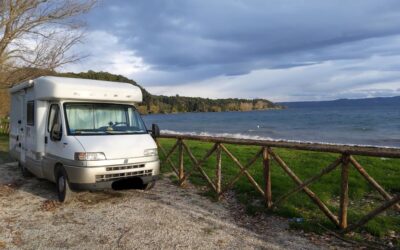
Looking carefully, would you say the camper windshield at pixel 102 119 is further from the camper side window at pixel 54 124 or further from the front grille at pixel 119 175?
the front grille at pixel 119 175

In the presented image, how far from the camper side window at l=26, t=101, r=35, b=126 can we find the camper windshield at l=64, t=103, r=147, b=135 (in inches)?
58.3

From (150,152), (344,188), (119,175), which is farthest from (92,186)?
(344,188)

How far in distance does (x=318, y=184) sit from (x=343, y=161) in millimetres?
3339

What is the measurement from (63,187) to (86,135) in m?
1.21

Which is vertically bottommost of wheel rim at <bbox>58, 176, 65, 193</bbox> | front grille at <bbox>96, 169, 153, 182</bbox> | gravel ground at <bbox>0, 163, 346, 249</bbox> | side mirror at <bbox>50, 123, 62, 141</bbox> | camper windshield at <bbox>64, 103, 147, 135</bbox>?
gravel ground at <bbox>0, 163, 346, 249</bbox>

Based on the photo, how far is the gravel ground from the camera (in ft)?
18.0

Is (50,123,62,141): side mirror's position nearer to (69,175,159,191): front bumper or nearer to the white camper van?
the white camper van

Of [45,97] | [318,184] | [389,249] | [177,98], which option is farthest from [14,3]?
[177,98]

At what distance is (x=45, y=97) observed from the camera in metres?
8.18

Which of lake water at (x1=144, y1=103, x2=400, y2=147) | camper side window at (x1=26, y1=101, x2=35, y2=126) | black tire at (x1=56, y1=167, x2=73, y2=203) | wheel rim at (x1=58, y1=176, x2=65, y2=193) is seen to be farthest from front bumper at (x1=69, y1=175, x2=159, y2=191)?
lake water at (x1=144, y1=103, x2=400, y2=147)

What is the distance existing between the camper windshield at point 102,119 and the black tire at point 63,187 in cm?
91

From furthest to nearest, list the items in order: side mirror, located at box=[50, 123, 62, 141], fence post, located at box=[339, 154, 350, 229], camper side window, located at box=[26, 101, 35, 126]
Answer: camper side window, located at box=[26, 101, 35, 126] → side mirror, located at box=[50, 123, 62, 141] → fence post, located at box=[339, 154, 350, 229]

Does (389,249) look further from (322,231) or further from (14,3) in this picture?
(14,3)

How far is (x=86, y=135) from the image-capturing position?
770 cm
